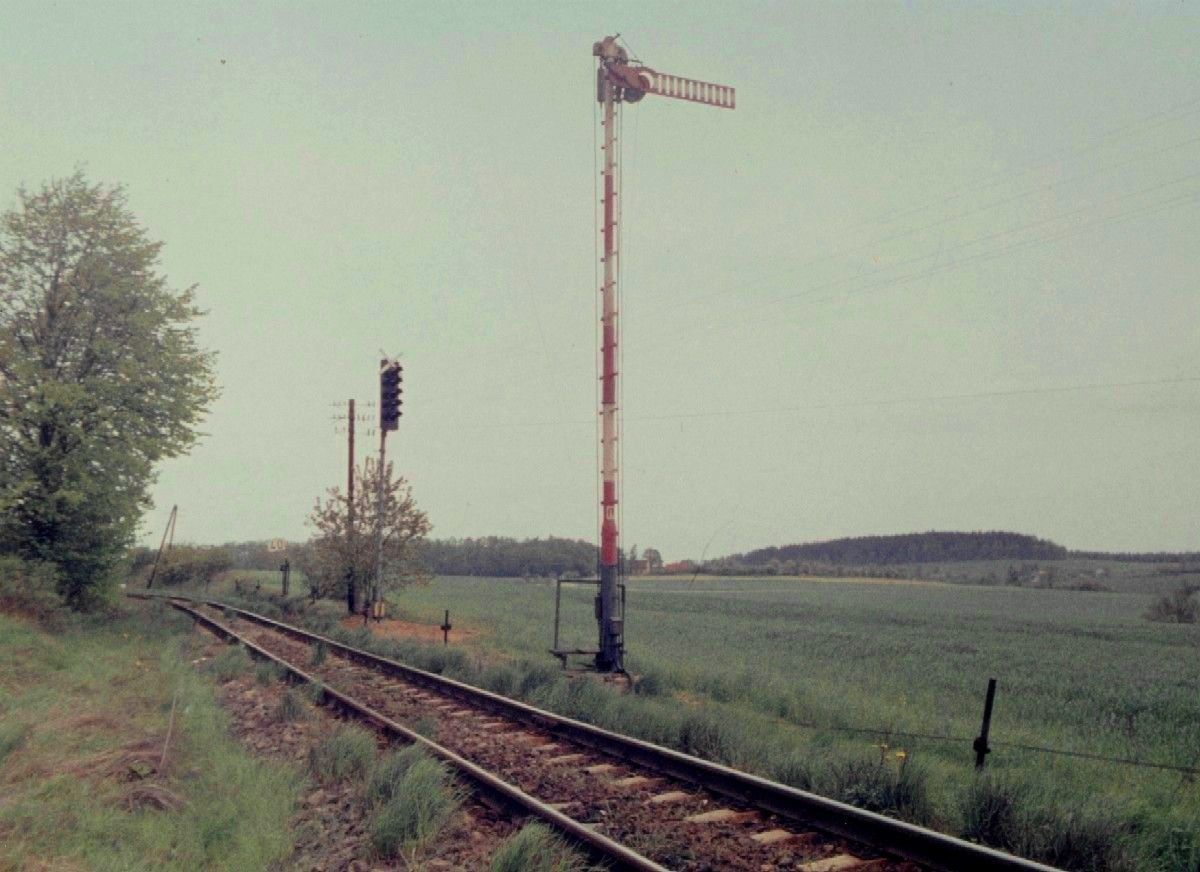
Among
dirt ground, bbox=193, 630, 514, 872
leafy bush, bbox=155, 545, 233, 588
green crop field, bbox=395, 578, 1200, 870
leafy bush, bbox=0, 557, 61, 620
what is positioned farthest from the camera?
leafy bush, bbox=155, 545, 233, 588

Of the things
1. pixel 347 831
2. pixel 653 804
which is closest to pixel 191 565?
pixel 347 831

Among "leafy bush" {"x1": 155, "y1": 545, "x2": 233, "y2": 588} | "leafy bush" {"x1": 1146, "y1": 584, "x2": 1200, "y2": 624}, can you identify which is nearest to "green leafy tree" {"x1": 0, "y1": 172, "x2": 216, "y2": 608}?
"leafy bush" {"x1": 155, "y1": 545, "x2": 233, "y2": 588}

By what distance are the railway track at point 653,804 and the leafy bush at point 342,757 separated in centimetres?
60

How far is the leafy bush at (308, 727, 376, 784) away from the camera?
27.6 ft

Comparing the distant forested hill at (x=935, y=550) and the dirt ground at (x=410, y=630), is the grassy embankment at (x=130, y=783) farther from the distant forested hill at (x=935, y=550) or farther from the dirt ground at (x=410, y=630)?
the distant forested hill at (x=935, y=550)

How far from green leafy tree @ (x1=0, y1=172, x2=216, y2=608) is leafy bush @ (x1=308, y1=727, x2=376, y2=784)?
59.9 feet

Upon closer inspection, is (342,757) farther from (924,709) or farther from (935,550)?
(935,550)

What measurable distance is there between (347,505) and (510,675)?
20.7 m

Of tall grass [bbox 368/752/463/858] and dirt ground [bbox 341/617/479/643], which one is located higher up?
tall grass [bbox 368/752/463/858]

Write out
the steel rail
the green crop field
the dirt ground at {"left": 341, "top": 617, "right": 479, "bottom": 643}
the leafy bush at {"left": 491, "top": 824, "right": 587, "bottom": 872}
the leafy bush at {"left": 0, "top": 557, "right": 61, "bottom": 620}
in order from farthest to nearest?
the dirt ground at {"left": 341, "top": 617, "right": 479, "bottom": 643} < the leafy bush at {"left": 0, "top": 557, "right": 61, "bottom": 620} < the green crop field < the steel rail < the leafy bush at {"left": 491, "top": 824, "right": 587, "bottom": 872}

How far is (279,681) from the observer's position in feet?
48.5

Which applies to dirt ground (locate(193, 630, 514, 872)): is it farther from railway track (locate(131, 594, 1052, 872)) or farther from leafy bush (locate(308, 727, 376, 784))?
railway track (locate(131, 594, 1052, 872))

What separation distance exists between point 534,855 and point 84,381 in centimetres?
2354

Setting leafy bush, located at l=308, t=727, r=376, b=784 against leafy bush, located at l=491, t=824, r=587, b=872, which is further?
leafy bush, located at l=308, t=727, r=376, b=784
